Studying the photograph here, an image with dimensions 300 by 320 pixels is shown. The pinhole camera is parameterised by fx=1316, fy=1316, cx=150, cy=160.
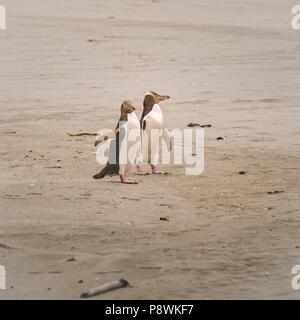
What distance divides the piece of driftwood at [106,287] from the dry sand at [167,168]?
0.05m

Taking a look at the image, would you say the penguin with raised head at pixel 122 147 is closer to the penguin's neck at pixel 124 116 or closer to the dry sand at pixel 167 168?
the penguin's neck at pixel 124 116

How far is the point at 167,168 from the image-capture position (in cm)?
1214

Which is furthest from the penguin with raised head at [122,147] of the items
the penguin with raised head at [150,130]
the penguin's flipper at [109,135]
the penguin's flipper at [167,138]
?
the penguin's flipper at [167,138]

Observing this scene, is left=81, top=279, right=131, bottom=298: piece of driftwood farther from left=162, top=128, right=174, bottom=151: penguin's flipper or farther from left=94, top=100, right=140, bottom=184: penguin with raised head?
left=162, top=128, right=174, bottom=151: penguin's flipper

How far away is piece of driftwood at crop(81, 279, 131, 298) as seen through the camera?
808cm

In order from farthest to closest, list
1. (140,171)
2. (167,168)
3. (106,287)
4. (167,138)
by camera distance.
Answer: (167,138) → (167,168) → (140,171) → (106,287)

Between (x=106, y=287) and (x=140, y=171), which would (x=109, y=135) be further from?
(x=106, y=287)

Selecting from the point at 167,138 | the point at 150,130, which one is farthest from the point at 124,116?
the point at 167,138

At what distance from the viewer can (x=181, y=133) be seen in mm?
13562

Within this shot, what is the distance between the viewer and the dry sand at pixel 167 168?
8734 millimetres

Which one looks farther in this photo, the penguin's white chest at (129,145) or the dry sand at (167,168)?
the penguin's white chest at (129,145)

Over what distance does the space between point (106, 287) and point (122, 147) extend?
3547 millimetres

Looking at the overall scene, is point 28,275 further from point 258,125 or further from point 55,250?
point 258,125
